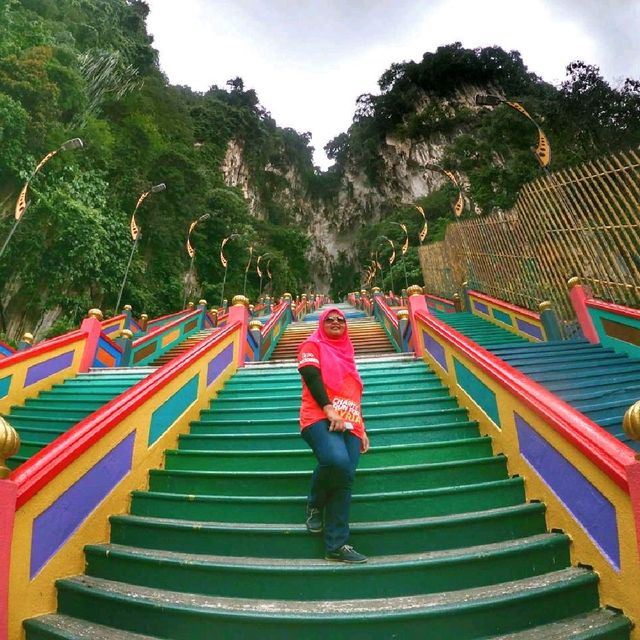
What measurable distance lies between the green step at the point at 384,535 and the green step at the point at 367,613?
32 centimetres

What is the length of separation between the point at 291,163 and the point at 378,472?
61057mm

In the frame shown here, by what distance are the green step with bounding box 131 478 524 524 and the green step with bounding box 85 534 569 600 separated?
1.08 ft

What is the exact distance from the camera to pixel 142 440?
3.35 metres

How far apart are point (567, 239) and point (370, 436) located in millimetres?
6218

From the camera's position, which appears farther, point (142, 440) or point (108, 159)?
point (108, 159)

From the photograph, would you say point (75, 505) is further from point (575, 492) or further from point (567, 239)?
point (567, 239)

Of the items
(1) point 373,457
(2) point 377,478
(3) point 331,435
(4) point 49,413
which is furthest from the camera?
(4) point 49,413

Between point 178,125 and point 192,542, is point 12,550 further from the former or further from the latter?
point 178,125

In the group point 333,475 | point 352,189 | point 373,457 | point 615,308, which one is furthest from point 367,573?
point 352,189

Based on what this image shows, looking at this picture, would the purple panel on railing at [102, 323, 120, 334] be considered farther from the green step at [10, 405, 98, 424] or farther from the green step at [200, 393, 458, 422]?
the green step at [200, 393, 458, 422]

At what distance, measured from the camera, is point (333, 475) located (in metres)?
2.19

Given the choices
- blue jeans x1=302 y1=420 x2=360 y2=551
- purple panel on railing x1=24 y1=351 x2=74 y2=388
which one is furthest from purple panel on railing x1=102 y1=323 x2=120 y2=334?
blue jeans x1=302 y1=420 x2=360 y2=551


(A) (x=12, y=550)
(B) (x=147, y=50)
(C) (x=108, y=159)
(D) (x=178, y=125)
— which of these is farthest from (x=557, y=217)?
(B) (x=147, y=50)

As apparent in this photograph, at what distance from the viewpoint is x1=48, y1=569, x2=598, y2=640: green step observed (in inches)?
74.6
